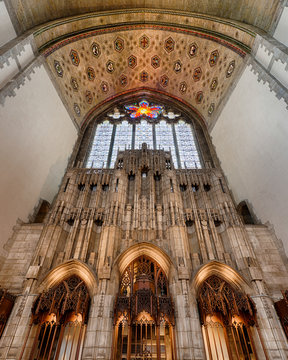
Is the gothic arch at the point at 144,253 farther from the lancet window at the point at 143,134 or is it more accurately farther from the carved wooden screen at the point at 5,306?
the lancet window at the point at 143,134

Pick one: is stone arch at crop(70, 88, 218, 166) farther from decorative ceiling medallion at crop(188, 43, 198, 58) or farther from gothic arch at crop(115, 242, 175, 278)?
gothic arch at crop(115, 242, 175, 278)

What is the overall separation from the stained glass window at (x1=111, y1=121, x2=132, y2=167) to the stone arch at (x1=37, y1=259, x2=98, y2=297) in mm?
7278

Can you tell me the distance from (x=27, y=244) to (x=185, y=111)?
48.3 feet

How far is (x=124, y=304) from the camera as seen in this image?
675cm

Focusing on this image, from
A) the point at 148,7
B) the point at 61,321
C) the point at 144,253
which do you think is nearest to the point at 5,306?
the point at 61,321

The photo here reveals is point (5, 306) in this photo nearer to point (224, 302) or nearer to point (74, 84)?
point (224, 302)

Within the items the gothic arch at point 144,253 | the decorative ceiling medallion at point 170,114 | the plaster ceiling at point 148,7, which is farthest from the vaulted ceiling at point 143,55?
the gothic arch at point 144,253

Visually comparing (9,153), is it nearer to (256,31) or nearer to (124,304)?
(124,304)

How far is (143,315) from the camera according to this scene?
688 centimetres

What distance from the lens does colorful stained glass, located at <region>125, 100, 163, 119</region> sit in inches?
674

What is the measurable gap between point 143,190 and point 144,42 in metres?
12.2

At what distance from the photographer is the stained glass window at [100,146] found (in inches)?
512

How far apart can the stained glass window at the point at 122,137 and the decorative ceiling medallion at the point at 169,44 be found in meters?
6.36

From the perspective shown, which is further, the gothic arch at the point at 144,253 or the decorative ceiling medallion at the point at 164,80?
the decorative ceiling medallion at the point at 164,80
